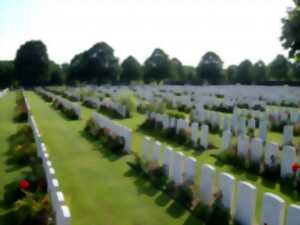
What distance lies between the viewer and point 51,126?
18.2 meters

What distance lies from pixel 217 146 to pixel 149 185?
171 inches

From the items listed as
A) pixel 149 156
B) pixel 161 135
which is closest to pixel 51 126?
pixel 161 135

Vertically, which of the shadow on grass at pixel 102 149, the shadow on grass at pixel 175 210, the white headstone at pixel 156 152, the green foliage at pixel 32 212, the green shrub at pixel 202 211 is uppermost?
the white headstone at pixel 156 152

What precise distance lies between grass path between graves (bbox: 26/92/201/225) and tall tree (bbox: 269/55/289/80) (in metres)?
57.3

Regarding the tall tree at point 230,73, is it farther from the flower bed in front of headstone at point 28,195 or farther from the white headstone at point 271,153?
the flower bed in front of headstone at point 28,195

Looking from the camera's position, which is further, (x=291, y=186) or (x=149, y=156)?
(x=149, y=156)

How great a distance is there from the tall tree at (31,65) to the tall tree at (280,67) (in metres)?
45.7

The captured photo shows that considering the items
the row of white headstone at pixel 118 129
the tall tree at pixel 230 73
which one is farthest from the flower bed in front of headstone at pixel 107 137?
the tall tree at pixel 230 73

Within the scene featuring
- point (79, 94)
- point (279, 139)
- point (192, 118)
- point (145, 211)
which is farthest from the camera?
point (79, 94)

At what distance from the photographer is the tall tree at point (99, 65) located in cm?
7475

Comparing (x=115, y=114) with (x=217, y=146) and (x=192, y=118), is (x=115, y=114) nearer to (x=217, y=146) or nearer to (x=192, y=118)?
(x=192, y=118)

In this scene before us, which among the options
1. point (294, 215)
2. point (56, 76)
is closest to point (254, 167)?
point (294, 215)

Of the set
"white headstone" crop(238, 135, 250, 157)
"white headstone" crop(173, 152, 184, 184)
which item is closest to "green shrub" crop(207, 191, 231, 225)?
"white headstone" crop(173, 152, 184, 184)

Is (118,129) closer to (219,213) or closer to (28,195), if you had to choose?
(28,195)
